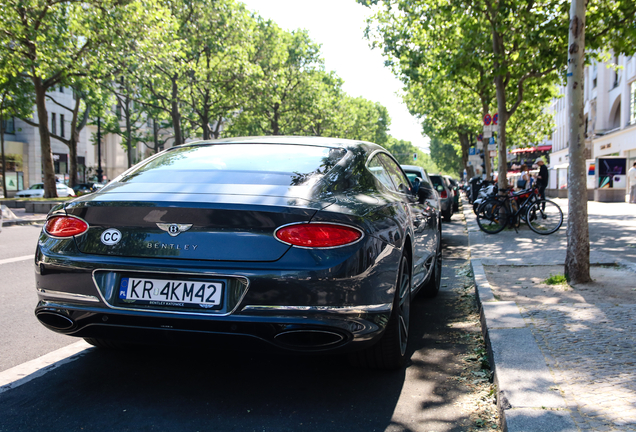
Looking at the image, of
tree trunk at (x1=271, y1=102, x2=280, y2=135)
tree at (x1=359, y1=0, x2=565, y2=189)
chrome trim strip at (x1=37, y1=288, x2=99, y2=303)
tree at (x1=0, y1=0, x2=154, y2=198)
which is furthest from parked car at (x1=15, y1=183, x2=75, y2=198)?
chrome trim strip at (x1=37, y1=288, x2=99, y2=303)

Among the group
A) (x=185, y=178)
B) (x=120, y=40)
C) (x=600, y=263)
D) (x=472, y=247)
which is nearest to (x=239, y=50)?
(x=120, y=40)

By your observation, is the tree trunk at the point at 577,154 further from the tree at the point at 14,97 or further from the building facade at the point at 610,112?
the building facade at the point at 610,112

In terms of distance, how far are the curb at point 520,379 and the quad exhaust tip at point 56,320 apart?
2301mm

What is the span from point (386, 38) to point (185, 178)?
22.7 meters

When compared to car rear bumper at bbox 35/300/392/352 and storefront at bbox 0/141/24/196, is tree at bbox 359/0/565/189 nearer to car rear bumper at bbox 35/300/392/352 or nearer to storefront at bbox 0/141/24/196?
car rear bumper at bbox 35/300/392/352

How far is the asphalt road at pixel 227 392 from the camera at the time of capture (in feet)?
10.2

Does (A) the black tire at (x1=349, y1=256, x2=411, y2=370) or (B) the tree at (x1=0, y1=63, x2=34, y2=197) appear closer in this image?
(A) the black tire at (x1=349, y1=256, x2=411, y2=370)

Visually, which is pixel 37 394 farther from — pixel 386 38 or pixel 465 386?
pixel 386 38

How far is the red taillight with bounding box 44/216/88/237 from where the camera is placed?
340cm

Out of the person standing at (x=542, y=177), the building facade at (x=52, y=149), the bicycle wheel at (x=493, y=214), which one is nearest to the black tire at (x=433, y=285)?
the bicycle wheel at (x=493, y=214)

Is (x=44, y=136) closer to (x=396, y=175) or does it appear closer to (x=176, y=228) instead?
(x=396, y=175)

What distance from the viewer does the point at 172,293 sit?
3174mm

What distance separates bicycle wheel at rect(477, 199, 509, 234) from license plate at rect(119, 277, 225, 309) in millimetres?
10952

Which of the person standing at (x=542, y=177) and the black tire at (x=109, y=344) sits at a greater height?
the person standing at (x=542, y=177)
